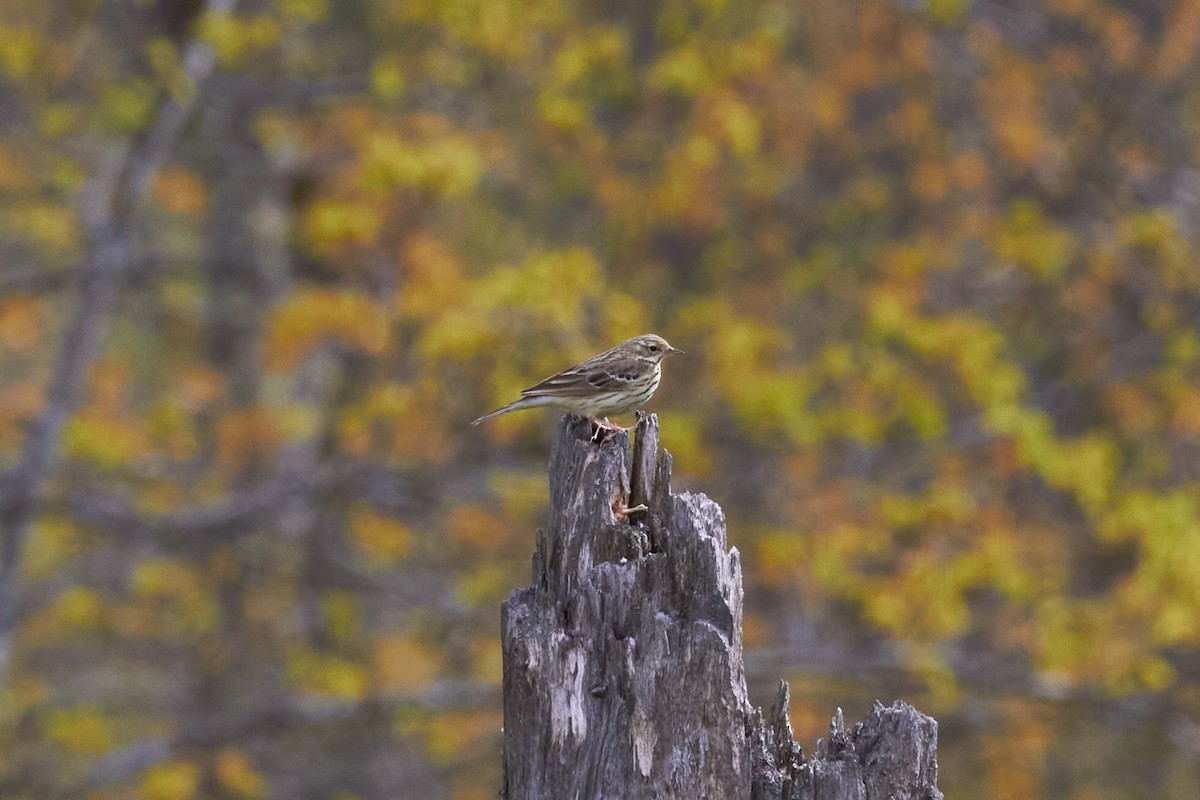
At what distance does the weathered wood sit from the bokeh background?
6.60m

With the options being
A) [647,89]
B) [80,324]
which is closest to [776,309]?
[647,89]

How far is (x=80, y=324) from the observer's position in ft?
36.3

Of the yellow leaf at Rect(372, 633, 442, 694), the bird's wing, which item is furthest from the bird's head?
the yellow leaf at Rect(372, 633, 442, 694)

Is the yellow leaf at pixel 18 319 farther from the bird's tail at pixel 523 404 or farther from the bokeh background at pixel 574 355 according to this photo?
the bird's tail at pixel 523 404

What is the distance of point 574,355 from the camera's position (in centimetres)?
1123

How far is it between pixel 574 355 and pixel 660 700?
7348 millimetres

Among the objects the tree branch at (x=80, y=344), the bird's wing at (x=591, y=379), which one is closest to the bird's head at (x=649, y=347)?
the bird's wing at (x=591, y=379)

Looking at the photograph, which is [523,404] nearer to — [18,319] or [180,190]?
[18,319]

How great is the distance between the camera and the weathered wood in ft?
13.0

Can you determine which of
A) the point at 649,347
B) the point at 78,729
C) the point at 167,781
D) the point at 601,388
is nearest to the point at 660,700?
the point at 601,388

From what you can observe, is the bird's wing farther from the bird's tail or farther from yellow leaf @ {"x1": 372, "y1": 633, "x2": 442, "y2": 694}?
yellow leaf @ {"x1": 372, "y1": 633, "x2": 442, "y2": 694}

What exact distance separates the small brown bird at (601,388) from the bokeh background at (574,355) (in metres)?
3.51

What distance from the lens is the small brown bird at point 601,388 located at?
6867 mm

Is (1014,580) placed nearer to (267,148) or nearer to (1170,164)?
(1170,164)
